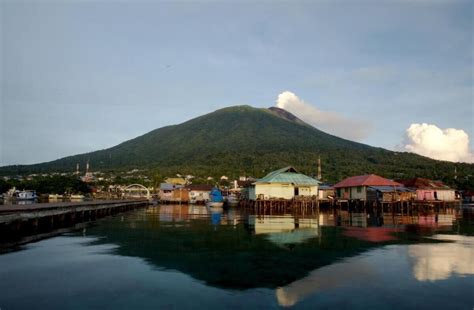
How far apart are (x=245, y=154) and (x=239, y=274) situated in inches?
3986

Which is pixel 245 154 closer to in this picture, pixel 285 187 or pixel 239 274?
pixel 285 187

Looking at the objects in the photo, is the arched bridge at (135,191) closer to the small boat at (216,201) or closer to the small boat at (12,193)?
the small boat at (12,193)

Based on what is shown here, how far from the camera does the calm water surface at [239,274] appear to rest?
9047 mm

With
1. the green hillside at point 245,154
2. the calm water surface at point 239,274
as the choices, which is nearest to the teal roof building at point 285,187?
the green hillside at point 245,154

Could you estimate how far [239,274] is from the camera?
37.7 ft

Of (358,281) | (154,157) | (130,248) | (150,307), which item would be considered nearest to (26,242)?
(130,248)

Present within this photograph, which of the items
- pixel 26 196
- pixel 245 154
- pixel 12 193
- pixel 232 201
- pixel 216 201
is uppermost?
pixel 245 154

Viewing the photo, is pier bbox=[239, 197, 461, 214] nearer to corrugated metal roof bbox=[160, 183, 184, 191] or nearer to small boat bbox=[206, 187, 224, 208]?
small boat bbox=[206, 187, 224, 208]

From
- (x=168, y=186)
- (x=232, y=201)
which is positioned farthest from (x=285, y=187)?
(x=168, y=186)

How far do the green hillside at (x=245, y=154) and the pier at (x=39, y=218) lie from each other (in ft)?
195

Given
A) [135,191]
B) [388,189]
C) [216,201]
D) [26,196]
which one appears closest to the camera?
[388,189]

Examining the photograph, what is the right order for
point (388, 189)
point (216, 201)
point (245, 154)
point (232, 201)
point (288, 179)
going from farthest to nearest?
point (245, 154) < point (232, 201) < point (216, 201) < point (288, 179) < point (388, 189)

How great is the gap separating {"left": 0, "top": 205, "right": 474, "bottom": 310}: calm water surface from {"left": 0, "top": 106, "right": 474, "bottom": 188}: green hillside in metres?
70.5

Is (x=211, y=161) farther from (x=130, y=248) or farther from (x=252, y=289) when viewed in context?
(x=252, y=289)
